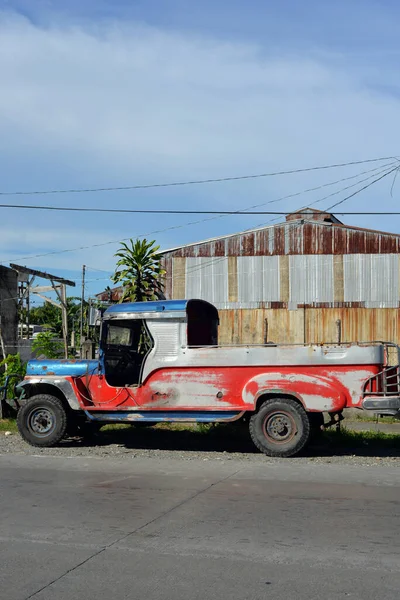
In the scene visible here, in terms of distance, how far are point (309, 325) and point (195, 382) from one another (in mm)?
14106

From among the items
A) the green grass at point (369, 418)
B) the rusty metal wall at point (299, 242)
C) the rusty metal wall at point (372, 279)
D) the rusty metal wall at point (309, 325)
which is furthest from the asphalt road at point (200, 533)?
the rusty metal wall at point (299, 242)

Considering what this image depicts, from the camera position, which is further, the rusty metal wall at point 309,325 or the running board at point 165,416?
the rusty metal wall at point 309,325

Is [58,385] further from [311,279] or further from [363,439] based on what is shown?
[311,279]

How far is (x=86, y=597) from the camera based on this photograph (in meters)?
4.98

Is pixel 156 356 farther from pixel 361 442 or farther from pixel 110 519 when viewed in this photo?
pixel 110 519

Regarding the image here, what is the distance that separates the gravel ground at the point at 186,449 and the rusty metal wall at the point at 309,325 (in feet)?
37.2

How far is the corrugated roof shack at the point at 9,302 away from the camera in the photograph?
101 feet

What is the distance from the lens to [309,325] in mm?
25125

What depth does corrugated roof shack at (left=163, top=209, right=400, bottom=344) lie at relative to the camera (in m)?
24.8

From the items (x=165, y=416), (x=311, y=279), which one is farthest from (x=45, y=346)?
(x=311, y=279)

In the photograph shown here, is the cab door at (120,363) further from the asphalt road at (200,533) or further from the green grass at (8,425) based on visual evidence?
the green grass at (8,425)

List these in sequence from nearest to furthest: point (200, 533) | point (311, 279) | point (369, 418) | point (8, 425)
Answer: point (200, 533)
point (8, 425)
point (369, 418)
point (311, 279)

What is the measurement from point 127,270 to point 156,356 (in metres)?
11.1

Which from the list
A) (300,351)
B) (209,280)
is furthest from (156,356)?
(209,280)
